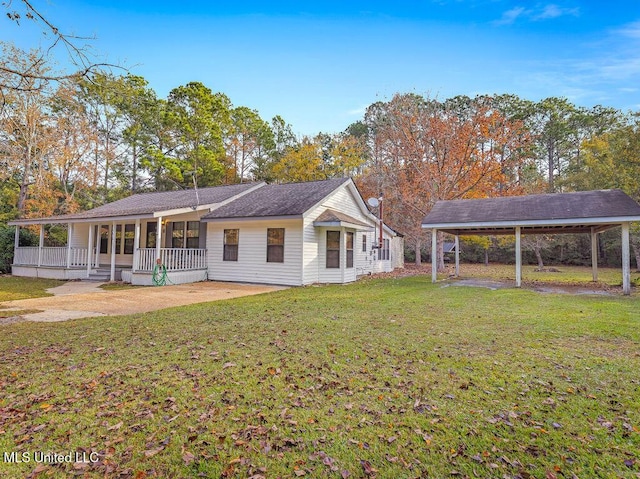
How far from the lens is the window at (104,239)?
1761 cm

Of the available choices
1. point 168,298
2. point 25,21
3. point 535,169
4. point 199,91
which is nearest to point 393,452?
point 25,21

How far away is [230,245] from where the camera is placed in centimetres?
1495

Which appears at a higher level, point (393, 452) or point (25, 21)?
point (25, 21)

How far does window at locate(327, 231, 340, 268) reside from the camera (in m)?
14.7

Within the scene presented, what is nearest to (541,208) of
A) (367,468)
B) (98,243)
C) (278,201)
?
(278,201)

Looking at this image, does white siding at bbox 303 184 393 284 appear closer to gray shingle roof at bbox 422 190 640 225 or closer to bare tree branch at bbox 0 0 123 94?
gray shingle roof at bbox 422 190 640 225

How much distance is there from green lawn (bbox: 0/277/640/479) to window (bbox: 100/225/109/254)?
1258 cm

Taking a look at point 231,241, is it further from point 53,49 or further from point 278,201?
point 53,49

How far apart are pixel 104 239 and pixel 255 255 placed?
8941mm

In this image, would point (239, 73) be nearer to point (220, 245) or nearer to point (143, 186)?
point (220, 245)

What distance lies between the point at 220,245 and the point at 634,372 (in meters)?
13.7

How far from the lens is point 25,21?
3.96 meters

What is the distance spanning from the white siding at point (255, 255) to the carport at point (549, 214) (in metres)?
5.21

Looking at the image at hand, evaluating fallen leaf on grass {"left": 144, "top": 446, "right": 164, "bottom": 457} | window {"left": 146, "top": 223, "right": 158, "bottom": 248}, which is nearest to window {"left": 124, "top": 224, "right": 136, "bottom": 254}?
window {"left": 146, "top": 223, "right": 158, "bottom": 248}
